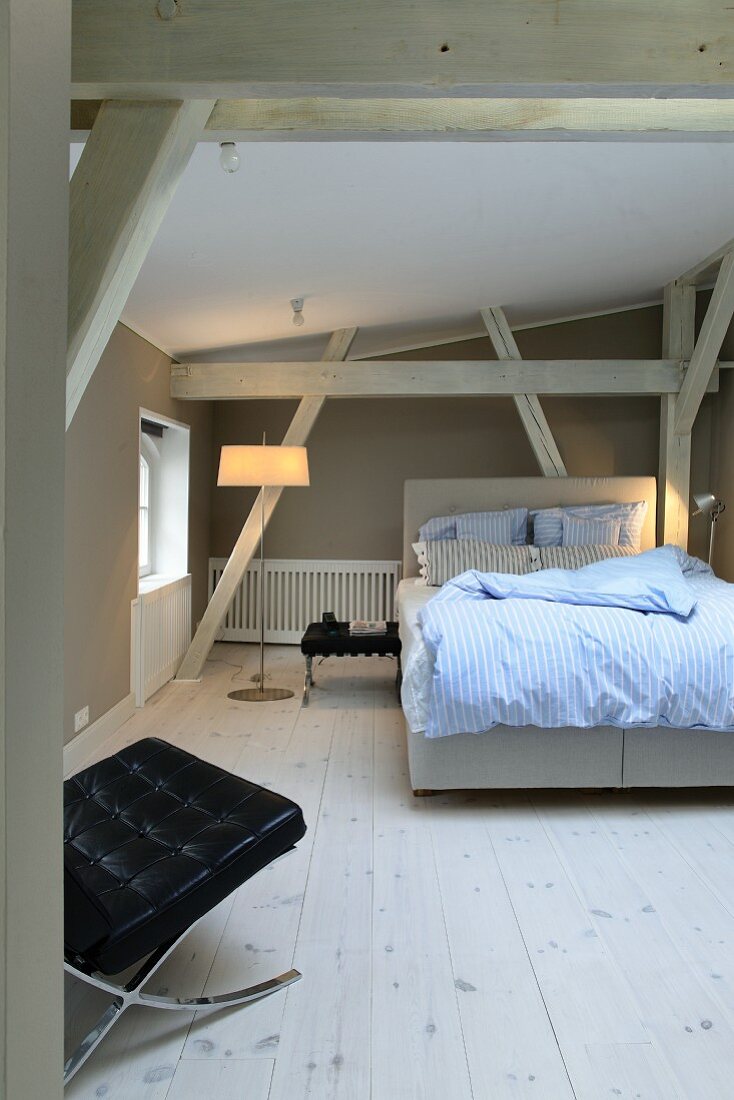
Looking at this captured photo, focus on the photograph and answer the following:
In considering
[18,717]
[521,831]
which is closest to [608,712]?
[521,831]

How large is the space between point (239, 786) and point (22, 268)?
171 cm

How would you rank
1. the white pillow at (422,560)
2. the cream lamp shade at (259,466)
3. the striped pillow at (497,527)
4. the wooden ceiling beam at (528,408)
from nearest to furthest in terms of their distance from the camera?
1. the cream lamp shade at (259,466)
2. the wooden ceiling beam at (528,408)
3. the white pillow at (422,560)
4. the striped pillow at (497,527)

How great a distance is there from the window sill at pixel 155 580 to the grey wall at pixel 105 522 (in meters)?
0.40

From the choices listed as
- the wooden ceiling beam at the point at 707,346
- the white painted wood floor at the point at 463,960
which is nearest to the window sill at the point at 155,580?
the white painted wood floor at the point at 463,960

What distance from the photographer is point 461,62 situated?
178cm

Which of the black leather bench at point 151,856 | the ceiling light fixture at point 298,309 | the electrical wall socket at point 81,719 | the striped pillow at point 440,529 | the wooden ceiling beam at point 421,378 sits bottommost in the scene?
the electrical wall socket at point 81,719

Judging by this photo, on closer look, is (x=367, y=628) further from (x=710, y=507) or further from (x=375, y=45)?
(x=375, y=45)

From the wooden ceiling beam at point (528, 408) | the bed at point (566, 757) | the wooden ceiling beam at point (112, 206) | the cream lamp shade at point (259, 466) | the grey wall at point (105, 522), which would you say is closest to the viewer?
the wooden ceiling beam at point (112, 206)

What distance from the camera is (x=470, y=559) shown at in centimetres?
575

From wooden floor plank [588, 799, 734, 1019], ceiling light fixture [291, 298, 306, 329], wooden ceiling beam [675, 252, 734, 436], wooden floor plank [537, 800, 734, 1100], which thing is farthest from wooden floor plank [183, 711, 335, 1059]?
wooden ceiling beam [675, 252, 734, 436]

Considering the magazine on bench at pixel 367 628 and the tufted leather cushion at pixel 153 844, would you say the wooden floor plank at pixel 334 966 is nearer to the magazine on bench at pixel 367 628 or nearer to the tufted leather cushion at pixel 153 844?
the tufted leather cushion at pixel 153 844

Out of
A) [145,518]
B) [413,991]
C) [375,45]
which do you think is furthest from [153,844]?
[145,518]

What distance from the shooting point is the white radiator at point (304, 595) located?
6980 mm

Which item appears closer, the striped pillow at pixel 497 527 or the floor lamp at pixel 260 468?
the floor lamp at pixel 260 468
